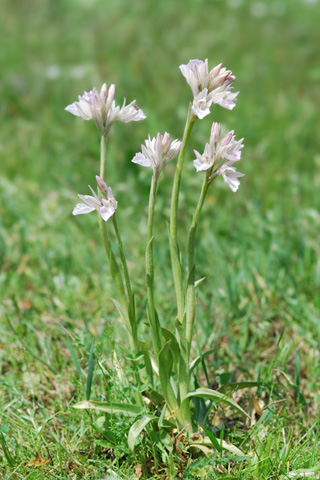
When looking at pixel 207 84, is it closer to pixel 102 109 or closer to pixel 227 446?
pixel 102 109

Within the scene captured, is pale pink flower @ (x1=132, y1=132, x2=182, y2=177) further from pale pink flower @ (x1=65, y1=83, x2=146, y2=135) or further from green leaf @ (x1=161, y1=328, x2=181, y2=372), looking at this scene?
green leaf @ (x1=161, y1=328, x2=181, y2=372)

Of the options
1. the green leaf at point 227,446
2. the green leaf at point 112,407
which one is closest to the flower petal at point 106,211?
the green leaf at point 112,407

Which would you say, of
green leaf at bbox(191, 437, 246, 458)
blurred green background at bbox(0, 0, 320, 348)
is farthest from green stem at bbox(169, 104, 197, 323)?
blurred green background at bbox(0, 0, 320, 348)

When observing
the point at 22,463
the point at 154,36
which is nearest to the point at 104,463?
the point at 22,463

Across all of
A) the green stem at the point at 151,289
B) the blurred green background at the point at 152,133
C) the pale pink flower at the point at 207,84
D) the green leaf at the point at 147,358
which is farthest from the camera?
the blurred green background at the point at 152,133

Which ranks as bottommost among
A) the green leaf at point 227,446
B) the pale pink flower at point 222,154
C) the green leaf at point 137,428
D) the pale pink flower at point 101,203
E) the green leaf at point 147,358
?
the green leaf at point 227,446

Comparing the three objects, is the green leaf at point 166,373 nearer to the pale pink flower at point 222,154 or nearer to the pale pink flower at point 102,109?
the pale pink flower at point 222,154

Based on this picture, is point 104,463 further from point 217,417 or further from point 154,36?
point 154,36
